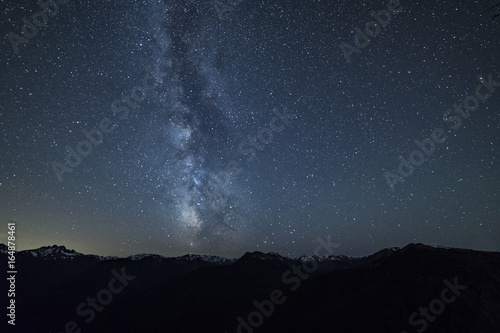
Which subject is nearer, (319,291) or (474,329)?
(474,329)

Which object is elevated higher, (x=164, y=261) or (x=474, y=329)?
(x=164, y=261)

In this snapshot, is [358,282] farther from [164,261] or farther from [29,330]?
[164,261]

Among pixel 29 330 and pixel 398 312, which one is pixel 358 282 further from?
pixel 29 330

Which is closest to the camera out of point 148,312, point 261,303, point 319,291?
point 319,291

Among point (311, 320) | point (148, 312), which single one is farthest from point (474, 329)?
point (148, 312)

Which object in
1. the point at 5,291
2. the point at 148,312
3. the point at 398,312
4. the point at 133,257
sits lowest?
the point at 398,312

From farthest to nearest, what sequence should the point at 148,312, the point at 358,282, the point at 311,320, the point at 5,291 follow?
the point at 5,291 → the point at 148,312 → the point at 358,282 → the point at 311,320

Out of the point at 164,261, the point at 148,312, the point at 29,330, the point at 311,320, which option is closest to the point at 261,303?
the point at 311,320
